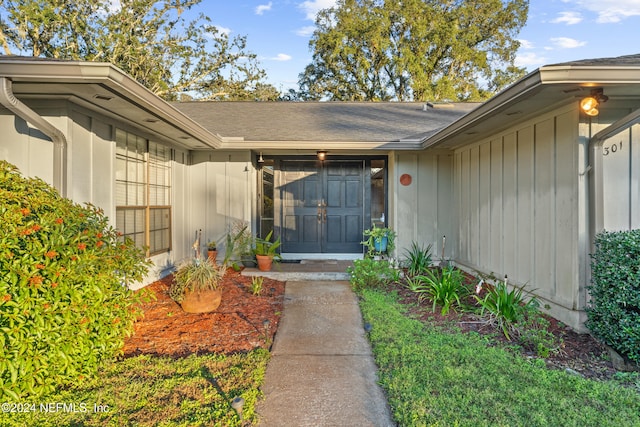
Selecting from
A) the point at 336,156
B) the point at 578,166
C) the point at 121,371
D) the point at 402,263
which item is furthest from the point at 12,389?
the point at 336,156

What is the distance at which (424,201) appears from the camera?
6152 millimetres

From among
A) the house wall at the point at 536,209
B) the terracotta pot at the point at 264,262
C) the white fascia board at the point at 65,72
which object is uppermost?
the white fascia board at the point at 65,72

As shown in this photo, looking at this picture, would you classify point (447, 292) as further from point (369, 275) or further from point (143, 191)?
point (143, 191)

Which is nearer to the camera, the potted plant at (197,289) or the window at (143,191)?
the potted plant at (197,289)

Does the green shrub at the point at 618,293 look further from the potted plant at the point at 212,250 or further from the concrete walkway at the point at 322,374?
the potted plant at the point at 212,250

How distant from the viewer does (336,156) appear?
6887mm

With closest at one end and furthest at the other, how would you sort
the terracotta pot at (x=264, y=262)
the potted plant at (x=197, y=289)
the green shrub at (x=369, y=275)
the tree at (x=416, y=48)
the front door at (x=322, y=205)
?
1. the potted plant at (x=197, y=289)
2. the green shrub at (x=369, y=275)
3. the terracotta pot at (x=264, y=262)
4. the front door at (x=322, y=205)
5. the tree at (x=416, y=48)

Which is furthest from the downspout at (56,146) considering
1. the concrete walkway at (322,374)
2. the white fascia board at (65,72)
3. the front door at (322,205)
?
the front door at (322,205)

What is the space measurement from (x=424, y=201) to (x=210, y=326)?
14.0ft

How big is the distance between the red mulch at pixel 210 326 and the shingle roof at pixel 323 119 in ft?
9.35

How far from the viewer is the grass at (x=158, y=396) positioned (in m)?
1.93

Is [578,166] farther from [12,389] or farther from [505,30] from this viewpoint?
[505,30]

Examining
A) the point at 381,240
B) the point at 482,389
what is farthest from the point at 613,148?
the point at 381,240

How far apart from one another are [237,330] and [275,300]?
1.02m
